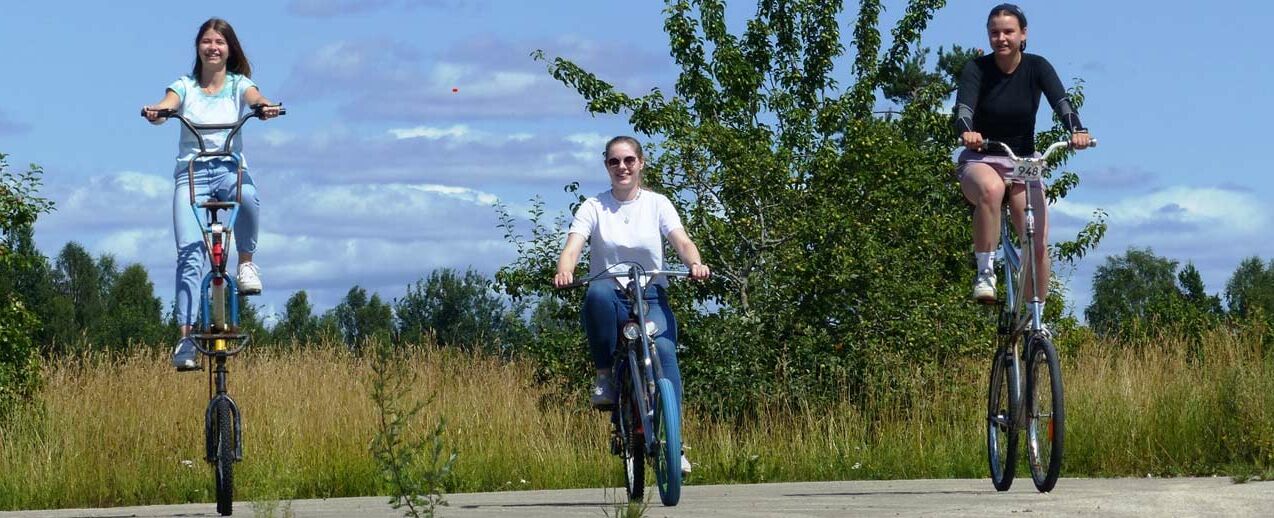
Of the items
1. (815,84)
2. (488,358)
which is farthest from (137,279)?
(488,358)

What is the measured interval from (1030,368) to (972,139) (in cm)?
113

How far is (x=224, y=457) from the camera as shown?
29.3ft

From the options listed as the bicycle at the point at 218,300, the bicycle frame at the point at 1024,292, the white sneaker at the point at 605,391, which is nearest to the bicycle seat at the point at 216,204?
the bicycle at the point at 218,300

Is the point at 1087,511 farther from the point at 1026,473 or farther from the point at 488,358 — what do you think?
the point at 488,358

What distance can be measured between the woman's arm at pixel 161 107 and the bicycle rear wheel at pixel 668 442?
118 inches

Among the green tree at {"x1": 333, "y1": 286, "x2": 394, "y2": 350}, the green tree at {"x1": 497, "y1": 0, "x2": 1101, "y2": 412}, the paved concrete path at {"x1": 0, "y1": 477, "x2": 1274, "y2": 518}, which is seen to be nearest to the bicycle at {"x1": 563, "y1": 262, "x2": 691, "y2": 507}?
the paved concrete path at {"x1": 0, "y1": 477, "x2": 1274, "y2": 518}

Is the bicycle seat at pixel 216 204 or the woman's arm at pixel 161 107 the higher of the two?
the woman's arm at pixel 161 107

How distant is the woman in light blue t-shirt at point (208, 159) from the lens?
9.35 m

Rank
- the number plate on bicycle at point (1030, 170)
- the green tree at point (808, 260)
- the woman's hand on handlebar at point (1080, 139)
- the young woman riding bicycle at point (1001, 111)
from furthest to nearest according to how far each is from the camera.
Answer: the green tree at point (808, 260), the young woman riding bicycle at point (1001, 111), the woman's hand on handlebar at point (1080, 139), the number plate on bicycle at point (1030, 170)

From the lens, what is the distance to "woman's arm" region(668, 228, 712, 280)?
8352 mm

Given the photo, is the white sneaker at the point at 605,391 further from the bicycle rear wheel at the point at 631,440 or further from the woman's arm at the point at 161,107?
the woman's arm at the point at 161,107

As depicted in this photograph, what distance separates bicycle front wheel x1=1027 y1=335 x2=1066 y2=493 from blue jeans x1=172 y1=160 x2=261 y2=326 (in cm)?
392

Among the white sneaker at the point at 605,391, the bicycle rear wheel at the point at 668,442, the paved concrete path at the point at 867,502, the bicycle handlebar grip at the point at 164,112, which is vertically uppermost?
the bicycle handlebar grip at the point at 164,112

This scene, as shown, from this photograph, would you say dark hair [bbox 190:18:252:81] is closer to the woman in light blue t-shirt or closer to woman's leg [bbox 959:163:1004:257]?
the woman in light blue t-shirt
